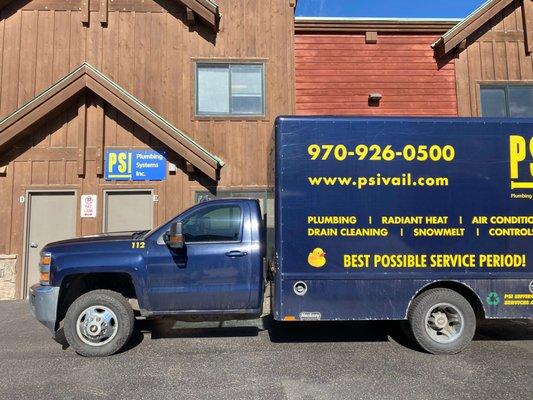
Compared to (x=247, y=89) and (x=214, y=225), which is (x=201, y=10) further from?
(x=214, y=225)

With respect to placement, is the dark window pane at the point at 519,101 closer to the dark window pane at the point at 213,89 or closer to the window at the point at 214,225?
the dark window pane at the point at 213,89

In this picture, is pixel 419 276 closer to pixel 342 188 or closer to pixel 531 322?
pixel 342 188

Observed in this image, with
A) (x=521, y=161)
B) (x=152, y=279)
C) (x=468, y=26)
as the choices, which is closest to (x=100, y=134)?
(x=152, y=279)

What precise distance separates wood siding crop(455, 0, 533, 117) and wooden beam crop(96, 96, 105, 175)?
856 centimetres

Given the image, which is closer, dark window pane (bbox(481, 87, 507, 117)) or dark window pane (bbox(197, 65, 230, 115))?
dark window pane (bbox(197, 65, 230, 115))

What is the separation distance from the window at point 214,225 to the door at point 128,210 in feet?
14.2

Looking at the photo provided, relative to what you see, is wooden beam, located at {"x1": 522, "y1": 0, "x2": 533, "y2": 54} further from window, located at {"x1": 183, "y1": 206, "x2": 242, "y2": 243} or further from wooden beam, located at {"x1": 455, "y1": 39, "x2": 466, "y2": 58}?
window, located at {"x1": 183, "y1": 206, "x2": 242, "y2": 243}

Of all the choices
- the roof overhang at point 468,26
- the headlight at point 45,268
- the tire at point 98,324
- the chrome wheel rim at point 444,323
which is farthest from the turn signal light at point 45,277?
the roof overhang at point 468,26

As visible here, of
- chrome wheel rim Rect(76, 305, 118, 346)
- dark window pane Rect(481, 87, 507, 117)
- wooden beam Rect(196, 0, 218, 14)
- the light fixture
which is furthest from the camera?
dark window pane Rect(481, 87, 507, 117)

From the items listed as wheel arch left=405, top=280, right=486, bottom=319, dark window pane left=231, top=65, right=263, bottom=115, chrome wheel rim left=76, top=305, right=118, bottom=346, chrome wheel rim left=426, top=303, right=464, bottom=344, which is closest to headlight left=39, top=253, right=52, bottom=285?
chrome wheel rim left=76, top=305, right=118, bottom=346

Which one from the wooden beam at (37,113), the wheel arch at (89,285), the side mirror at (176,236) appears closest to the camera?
the side mirror at (176,236)

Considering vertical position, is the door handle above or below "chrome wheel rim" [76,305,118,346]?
above

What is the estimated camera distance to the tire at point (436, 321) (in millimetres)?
5348

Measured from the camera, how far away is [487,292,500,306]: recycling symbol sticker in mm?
5328
